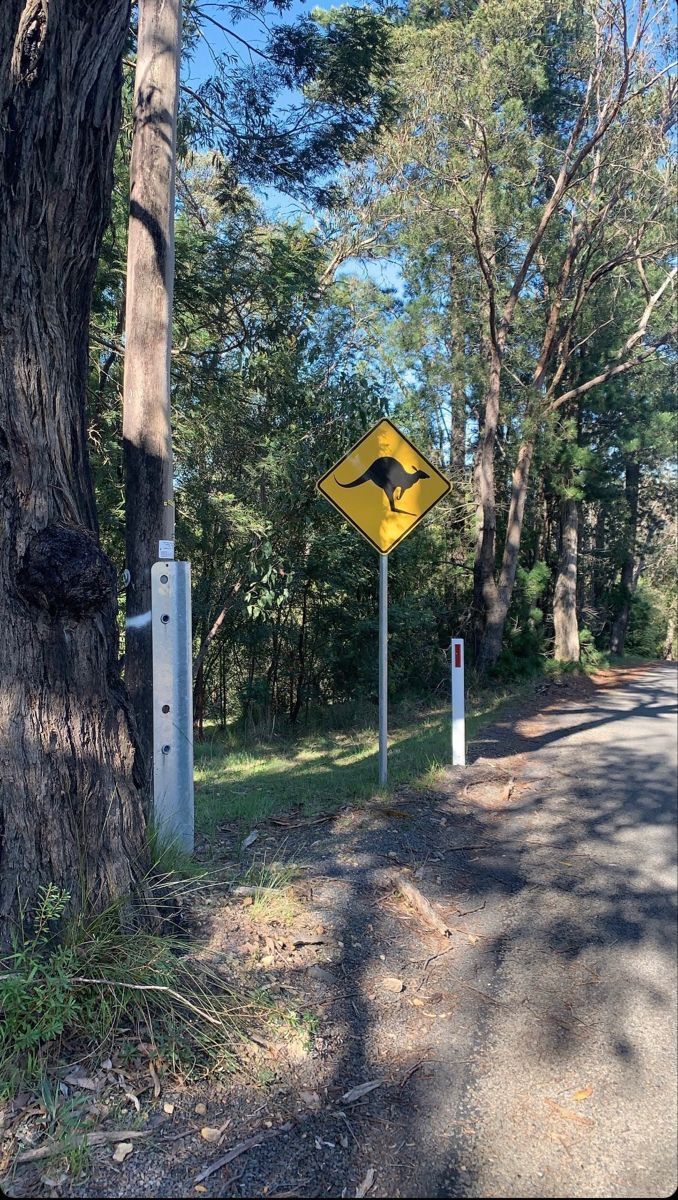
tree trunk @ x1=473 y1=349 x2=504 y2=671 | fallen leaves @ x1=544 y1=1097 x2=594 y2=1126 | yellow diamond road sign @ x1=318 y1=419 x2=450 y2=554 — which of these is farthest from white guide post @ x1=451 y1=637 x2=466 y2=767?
tree trunk @ x1=473 y1=349 x2=504 y2=671

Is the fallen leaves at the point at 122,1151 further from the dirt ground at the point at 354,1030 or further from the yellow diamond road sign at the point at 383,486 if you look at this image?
the yellow diamond road sign at the point at 383,486

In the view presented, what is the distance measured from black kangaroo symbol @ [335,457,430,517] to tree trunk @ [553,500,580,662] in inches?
672

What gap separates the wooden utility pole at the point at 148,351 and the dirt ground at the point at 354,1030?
160 centimetres

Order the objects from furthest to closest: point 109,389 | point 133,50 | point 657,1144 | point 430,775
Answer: point 109,389, point 133,50, point 430,775, point 657,1144

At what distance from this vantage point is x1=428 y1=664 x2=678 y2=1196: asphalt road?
Answer: 271 centimetres

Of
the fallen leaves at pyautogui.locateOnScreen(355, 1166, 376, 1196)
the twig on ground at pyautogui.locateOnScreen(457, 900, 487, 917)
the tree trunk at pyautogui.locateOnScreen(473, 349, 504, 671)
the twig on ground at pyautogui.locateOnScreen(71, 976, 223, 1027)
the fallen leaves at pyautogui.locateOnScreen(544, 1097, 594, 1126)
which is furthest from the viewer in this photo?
the tree trunk at pyautogui.locateOnScreen(473, 349, 504, 671)

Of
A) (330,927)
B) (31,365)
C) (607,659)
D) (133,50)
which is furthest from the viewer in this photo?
(607,659)

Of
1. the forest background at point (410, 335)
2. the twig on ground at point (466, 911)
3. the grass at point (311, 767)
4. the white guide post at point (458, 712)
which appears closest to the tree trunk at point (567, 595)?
A: the forest background at point (410, 335)

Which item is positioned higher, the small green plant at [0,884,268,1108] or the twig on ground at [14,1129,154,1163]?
the small green plant at [0,884,268,1108]

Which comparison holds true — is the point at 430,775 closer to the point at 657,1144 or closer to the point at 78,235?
the point at 657,1144

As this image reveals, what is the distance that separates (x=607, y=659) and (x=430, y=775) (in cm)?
2216

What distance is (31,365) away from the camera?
348 centimetres

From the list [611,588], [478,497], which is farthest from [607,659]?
[478,497]

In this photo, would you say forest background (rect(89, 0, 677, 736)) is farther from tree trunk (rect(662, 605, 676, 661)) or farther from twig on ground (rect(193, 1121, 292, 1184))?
tree trunk (rect(662, 605, 676, 661))
